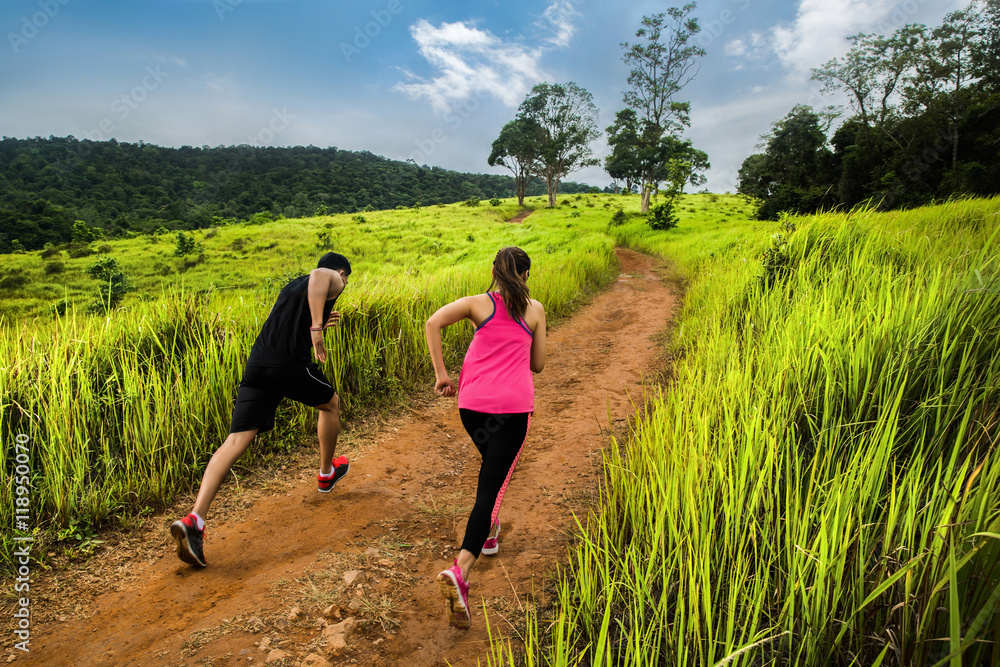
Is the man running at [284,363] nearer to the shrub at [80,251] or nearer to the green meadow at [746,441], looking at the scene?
the green meadow at [746,441]

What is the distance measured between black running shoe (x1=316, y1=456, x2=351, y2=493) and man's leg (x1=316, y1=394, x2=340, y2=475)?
5 cm

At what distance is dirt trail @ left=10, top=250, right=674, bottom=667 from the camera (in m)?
2.03

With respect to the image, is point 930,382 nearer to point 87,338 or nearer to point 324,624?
point 324,624

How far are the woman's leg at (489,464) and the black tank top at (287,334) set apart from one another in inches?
53.1

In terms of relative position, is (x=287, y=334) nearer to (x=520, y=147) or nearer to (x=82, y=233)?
(x=82, y=233)

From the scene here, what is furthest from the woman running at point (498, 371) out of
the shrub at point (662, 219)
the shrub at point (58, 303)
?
the shrub at point (662, 219)

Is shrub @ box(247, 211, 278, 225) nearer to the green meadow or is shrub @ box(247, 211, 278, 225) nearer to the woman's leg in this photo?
the green meadow

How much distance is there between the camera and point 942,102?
23.0 meters

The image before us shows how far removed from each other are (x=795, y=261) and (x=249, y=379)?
6.18 m

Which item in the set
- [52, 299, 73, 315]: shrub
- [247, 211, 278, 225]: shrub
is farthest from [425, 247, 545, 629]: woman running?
[247, 211, 278, 225]: shrub

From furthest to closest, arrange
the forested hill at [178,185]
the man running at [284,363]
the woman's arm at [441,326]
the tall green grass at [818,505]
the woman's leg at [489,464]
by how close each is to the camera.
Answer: the forested hill at [178,185], the man running at [284,363], the woman's arm at [441,326], the woman's leg at [489,464], the tall green grass at [818,505]

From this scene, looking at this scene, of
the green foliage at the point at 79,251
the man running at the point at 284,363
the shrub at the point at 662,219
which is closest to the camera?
the man running at the point at 284,363

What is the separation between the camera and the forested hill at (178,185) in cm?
3219

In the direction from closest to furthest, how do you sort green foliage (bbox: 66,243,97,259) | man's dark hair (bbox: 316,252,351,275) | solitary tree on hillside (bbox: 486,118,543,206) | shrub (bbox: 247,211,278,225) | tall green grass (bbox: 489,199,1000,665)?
tall green grass (bbox: 489,199,1000,665) → man's dark hair (bbox: 316,252,351,275) → green foliage (bbox: 66,243,97,259) → shrub (bbox: 247,211,278,225) → solitary tree on hillside (bbox: 486,118,543,206)
